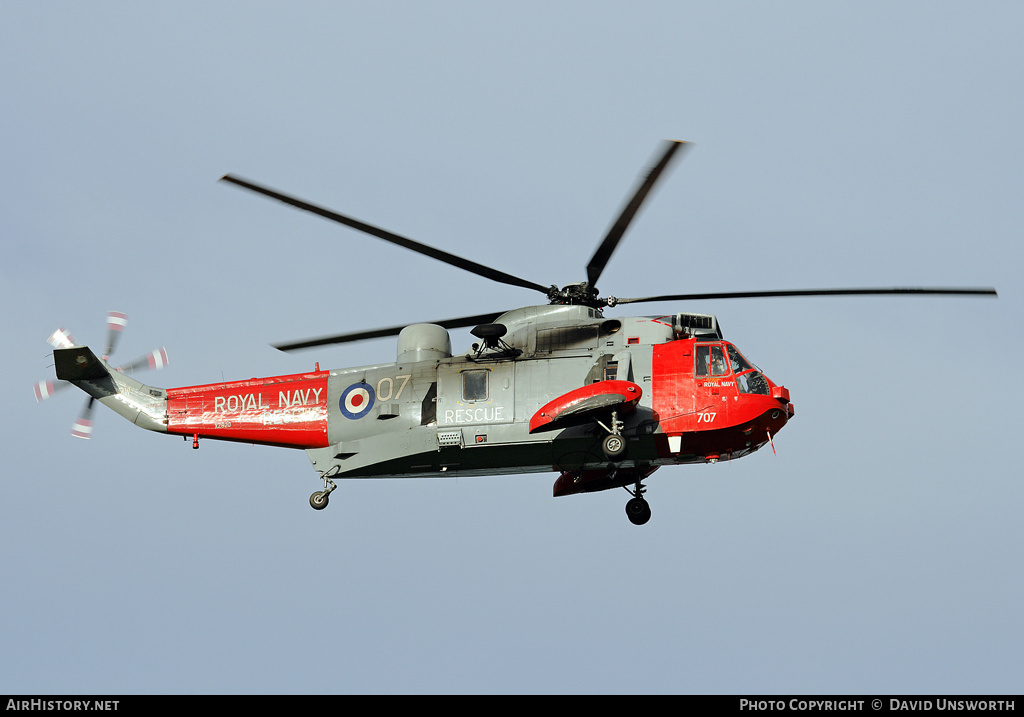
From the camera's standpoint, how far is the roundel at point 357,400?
92.0ft

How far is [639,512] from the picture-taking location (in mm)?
28094

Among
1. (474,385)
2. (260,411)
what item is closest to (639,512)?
(474,385)

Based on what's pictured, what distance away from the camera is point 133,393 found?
29.4m

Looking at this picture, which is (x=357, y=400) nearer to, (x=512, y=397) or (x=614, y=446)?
(x=512, y=397)

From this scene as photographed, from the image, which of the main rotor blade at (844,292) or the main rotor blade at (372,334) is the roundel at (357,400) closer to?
the main rotor blade at (372,334)

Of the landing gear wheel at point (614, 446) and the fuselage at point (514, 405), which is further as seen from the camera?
the fuselage at point (514, 405)

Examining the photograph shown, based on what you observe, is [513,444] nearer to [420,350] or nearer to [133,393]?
[420,350]

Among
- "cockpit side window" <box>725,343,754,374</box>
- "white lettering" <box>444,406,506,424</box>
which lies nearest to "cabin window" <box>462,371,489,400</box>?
"white lettering" <box>444,406,506,424</box>

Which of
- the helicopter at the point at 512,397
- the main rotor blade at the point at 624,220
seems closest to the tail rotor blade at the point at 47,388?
the helicopter at the point at 512,397

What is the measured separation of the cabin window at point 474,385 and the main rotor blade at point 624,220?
3.09 m

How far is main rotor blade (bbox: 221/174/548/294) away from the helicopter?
36mm
